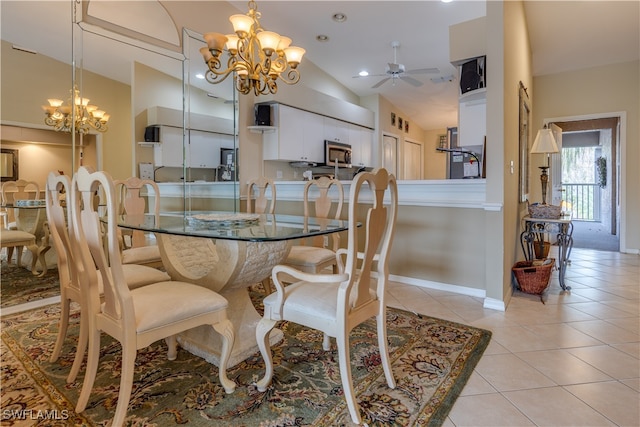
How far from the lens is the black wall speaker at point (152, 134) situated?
141 inches

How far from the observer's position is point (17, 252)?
9.93ft

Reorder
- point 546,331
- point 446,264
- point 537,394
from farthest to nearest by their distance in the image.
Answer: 1. point 446,264
2. point 546,331
3. point 537,394

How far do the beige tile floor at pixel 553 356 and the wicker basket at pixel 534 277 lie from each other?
0.28 feet

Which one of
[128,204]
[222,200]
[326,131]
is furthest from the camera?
[326,131]

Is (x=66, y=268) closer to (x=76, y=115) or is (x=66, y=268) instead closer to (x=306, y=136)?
(x=76, y=115)

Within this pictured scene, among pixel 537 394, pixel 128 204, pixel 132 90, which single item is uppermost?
pixel 132 90

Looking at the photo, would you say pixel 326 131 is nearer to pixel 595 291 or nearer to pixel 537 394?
pixel 595 291

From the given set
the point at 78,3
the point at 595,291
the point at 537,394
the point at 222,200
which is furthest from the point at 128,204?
the point at 595,291

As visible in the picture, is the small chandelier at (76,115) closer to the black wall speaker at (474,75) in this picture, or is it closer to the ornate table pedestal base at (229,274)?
the ornate table pedestal base at (229,274)

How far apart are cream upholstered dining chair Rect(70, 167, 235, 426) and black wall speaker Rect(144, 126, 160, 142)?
2.27 metres

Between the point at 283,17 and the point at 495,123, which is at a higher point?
the point at 283,17

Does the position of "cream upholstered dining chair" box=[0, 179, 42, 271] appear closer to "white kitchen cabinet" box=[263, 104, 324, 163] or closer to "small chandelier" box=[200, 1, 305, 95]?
"small chandelier" box=[200, 1, 305, 95]

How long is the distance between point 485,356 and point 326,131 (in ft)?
14.5

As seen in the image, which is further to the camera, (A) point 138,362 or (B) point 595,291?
(B) point 595,291
